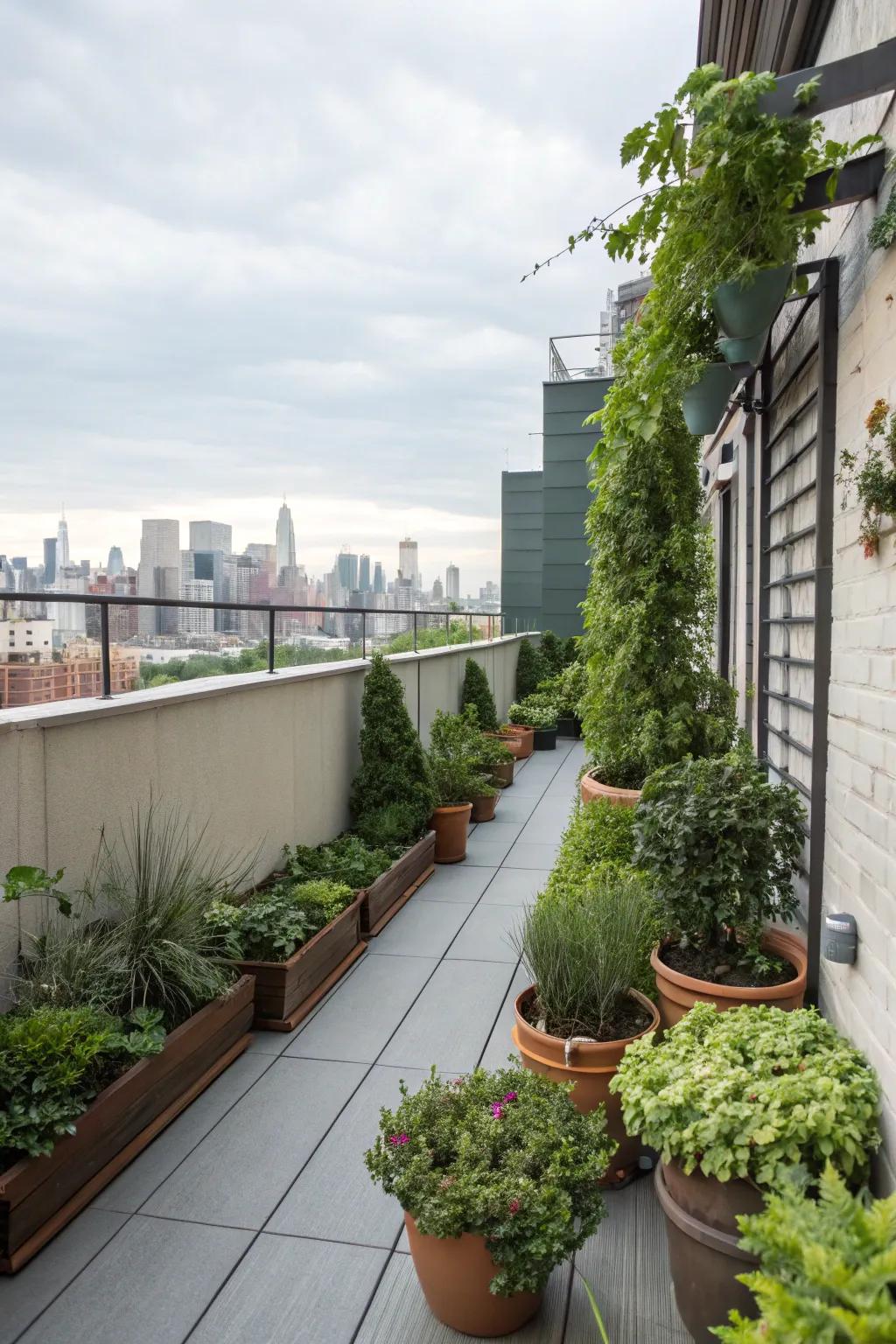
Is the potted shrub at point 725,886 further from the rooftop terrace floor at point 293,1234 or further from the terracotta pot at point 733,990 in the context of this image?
the rooftop terrace floor at point 293,1234

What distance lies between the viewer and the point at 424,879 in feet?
17.9

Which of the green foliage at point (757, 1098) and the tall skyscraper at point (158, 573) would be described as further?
the tall skyscraper at point (158, 573)

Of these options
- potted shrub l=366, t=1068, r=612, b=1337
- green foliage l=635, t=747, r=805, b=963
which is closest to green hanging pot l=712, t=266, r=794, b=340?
green foliage l=635, t=747, r=805, b=963

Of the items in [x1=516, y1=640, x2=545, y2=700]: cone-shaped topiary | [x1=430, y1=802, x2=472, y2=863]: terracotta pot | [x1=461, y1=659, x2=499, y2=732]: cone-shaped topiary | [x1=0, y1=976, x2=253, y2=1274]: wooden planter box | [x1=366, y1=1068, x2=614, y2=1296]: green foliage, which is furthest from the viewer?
[x1=516, y1=640, x2=545, y2=700]: cone-shaped topiary

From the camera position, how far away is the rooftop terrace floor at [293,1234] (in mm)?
1953

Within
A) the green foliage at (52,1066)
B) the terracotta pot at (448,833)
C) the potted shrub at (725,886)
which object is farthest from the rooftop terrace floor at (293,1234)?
the terracotta pot at (448,833)

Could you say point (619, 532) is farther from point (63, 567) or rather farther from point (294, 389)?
point (294, 389)

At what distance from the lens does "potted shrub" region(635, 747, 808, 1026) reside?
268 cm

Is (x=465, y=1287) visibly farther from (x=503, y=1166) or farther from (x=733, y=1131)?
(x=733, y=1131)

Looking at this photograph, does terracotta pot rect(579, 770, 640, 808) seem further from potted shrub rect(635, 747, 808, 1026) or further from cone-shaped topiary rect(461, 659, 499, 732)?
cone-shaped topiary rect(461, 659, 499, 732)

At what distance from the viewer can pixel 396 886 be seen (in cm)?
489

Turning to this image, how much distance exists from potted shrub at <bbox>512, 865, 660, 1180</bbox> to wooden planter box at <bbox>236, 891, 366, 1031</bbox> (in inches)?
40.7

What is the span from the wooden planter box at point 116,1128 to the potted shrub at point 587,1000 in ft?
3.69

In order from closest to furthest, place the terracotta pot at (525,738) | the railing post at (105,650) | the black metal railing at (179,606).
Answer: the black metal railing at (179,606) → the railing post at (105,650) → the terracotta pot at (525,738)
